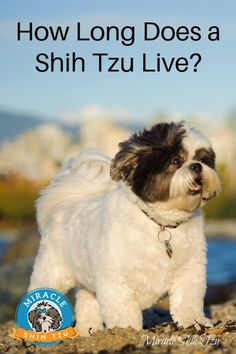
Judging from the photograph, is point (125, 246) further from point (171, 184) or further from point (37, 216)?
point (37, 216)

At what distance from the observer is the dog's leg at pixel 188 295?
762 centimetres

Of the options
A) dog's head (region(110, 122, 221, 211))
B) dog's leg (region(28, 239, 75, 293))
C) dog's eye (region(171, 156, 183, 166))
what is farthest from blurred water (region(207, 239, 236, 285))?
dog's eye (region(171, 156, 183, 166))

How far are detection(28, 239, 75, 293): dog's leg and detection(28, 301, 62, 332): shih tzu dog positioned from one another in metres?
1.06

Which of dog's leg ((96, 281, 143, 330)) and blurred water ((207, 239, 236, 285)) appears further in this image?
blurred water ((207, 239, 236, 285))

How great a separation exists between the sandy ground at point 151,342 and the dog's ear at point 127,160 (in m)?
1.31

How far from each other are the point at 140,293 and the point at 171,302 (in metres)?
0.32

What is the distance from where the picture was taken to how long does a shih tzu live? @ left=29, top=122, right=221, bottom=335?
7199 mm

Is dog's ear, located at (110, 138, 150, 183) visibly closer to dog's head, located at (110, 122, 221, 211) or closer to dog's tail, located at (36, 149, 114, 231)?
dog's head, located at (110, 122, 221, 211)

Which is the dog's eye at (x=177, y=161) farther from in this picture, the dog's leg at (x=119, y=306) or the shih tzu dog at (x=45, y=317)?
the shih tzu dog at (x=45, y=317)

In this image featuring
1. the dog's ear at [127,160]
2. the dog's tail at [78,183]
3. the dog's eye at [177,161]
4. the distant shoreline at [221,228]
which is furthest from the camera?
the distant shoreline at [221,228]

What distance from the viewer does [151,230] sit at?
750 centimetres

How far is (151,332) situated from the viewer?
7152 mm

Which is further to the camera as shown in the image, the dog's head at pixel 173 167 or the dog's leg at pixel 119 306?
the dog's leg at pixel 119 306

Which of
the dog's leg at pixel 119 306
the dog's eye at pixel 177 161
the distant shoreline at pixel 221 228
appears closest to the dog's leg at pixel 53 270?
the dog's leg at pixel 119 306
